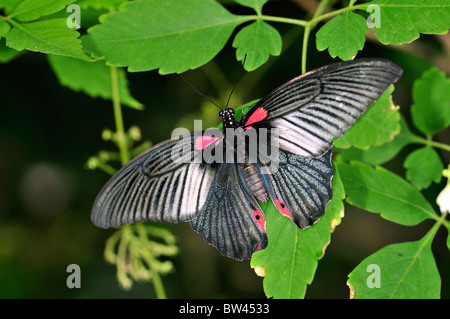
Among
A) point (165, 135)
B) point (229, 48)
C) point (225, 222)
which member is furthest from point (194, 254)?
point (225, 222)

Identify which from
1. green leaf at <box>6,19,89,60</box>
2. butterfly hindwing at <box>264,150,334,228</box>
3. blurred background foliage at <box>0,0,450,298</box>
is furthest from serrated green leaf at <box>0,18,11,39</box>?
blurred background foliage at <box>0,0,450,298</box>

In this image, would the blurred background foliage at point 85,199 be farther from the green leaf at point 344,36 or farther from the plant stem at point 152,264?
the green leaf at point 344,36

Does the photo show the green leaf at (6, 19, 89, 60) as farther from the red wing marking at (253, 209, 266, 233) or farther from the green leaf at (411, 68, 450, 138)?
the green leaf at (411, 68, 450, 138)

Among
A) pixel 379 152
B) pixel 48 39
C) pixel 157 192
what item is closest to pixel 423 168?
pixel 379 152

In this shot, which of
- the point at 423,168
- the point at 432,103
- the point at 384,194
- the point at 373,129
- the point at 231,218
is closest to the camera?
the point at 373,129

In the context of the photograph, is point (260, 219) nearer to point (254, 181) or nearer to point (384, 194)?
point (254, 181)

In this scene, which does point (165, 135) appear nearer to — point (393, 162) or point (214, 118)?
point (214, 118)

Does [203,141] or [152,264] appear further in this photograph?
[152,264]
